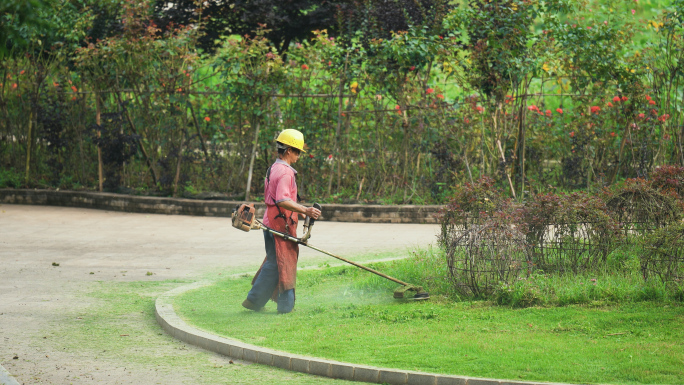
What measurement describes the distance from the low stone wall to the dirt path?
0.37 metres

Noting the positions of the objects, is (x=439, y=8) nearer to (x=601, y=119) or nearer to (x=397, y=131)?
(x=397, y=131)

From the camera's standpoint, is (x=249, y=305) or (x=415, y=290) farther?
(x=415, y=290)

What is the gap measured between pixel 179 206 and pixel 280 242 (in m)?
9.13

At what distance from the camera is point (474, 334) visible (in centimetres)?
655

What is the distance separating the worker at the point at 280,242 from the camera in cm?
763

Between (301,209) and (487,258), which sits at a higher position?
(301,209)

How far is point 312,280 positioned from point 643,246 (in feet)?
12.2

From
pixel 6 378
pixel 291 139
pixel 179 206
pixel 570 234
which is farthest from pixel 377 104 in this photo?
pixel 6 378

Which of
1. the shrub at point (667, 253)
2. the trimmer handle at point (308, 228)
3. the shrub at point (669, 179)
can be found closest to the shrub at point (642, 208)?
the shrub at point (669, 179)

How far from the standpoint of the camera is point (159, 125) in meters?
17.0

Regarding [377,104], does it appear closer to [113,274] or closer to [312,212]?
[113,274]

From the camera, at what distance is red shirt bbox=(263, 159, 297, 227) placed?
7.61 metres

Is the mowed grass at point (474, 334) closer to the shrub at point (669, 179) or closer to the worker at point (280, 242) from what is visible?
the worker at point (280, 242)

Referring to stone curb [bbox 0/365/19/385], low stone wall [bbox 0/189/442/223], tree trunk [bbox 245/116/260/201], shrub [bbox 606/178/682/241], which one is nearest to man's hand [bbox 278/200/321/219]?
stone curb [bbox 0/365/19/385]
